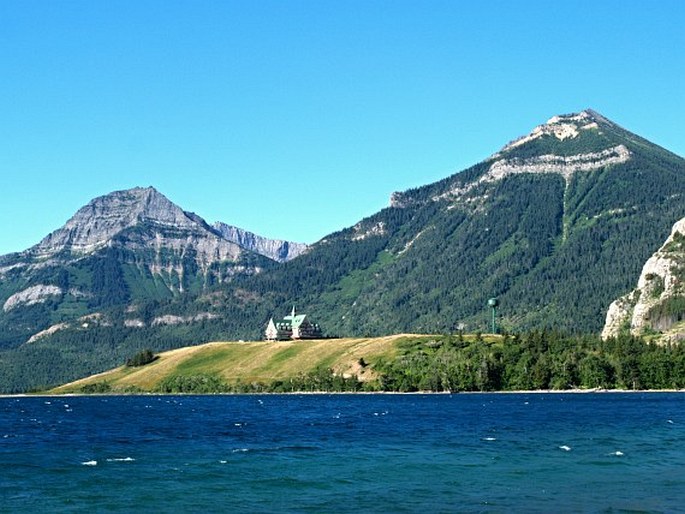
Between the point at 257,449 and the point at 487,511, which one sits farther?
the point at 257,449

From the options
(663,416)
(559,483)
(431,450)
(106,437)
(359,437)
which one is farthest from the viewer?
(663,416)

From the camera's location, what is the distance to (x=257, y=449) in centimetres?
12206

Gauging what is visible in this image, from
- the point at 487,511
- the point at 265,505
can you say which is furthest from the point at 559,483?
the point at 265,505

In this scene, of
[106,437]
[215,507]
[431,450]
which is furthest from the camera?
[106,437]

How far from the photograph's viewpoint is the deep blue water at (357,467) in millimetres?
77688

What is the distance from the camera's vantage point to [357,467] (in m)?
101

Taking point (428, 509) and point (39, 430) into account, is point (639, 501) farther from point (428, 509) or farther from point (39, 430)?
point (39, 430)

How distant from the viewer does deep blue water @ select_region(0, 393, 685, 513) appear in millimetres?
77688

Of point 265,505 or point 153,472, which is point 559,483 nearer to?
point 265,505

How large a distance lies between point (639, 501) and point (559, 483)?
11.3 metres

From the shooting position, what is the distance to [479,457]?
108 metres

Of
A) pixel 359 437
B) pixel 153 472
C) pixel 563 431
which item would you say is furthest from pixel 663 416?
pixel 153 472

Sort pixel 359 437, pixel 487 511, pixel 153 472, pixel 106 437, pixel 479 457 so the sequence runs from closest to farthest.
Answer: pixel 487 511
pixel 153 472
pixel 479 457
pixel 359 437
pixel 106 437

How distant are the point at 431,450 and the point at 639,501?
4440 cm
